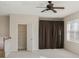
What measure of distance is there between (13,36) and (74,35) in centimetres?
408

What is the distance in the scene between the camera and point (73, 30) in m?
8.77

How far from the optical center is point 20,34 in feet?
32.9

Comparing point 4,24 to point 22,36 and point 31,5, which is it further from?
point 31,5

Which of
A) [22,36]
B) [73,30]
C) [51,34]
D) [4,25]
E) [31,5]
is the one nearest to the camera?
[31,5]

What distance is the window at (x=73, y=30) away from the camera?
812 cm

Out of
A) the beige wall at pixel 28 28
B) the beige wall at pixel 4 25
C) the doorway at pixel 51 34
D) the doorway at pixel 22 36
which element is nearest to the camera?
the beige wall at pixel 28 28

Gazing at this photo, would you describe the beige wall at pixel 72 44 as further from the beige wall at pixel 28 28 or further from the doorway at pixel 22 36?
the doorway at pixel 22 36

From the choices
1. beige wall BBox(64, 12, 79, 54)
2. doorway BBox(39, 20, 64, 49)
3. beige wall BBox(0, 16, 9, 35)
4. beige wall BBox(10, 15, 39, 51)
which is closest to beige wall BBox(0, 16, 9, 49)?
beige wall BBox(0, 16, 9, 35)

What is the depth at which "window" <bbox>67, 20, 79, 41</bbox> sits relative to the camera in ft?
26.7

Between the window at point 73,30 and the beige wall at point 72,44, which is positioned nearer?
the beige wall at point 72,44

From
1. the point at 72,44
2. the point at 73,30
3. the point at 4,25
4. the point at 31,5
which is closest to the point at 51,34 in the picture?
the point at 73,30

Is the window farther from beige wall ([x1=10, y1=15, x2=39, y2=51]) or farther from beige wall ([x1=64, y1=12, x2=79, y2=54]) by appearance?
beige wall ([x1=10, y1=15, x2=39, y2=51])

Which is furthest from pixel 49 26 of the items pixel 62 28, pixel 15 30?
pixel 15 30

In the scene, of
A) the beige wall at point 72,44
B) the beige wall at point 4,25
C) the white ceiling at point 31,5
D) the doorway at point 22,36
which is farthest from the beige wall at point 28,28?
the beige wall at point 72,44
